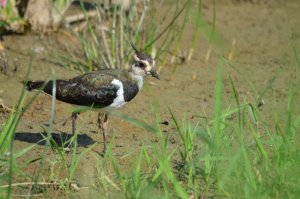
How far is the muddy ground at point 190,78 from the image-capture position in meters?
6.78

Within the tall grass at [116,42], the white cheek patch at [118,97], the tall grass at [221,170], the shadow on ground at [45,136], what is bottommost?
the tall grass at [221,170]

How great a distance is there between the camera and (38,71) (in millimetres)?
8469

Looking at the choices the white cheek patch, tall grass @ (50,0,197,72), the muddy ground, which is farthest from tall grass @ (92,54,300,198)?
tall grass @ (50,0,197,72)

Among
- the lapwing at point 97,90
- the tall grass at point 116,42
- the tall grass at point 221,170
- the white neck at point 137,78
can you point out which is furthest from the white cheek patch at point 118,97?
the tall grass at point 116,42

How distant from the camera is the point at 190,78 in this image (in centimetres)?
866

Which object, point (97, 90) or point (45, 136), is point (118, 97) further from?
point (45, 136)

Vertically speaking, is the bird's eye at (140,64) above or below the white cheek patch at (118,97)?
above

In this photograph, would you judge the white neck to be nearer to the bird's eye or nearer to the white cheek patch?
the bird's eye

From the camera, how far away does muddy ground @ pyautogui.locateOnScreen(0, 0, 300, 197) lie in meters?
6.78

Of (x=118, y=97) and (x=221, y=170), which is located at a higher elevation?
(x=118, y=97)

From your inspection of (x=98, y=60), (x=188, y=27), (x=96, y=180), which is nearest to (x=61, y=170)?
(x=96, y=180)

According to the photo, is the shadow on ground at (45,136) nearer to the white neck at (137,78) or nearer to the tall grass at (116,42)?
the white neck at (137,78)

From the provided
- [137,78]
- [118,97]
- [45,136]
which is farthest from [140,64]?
[45,136]

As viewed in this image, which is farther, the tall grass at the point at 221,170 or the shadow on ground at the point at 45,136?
the shadow on ground at the point at 45,136
